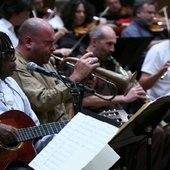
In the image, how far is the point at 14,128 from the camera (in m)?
3.26

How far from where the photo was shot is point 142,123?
350 centimetres

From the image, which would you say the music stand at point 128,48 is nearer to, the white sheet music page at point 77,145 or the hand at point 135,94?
the hand at point 135,94

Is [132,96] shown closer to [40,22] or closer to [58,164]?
[40,22]

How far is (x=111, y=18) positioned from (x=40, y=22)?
13.5 feet

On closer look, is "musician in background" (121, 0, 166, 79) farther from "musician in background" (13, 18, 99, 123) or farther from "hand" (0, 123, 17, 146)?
"hand" (0, 123, 17, 146)

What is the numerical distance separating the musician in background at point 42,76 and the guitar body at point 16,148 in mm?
423

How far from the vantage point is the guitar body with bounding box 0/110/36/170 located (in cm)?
323

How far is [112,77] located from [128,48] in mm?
1231

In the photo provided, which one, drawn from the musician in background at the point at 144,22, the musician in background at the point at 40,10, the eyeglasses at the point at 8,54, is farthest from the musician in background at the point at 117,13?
the eyeglasses at the point at 8,54

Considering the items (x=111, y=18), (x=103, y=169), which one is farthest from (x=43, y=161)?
(x=111, y=18)

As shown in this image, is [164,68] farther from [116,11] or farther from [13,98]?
[116,11]

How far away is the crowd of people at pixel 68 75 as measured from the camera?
141 inches

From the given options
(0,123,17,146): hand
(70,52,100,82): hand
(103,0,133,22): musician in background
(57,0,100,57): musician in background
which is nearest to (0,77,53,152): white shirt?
(0,123,17,146): hand

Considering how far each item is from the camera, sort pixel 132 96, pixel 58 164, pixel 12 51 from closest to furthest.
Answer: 1. pixel 58 164
2. pixel 12 51
3. pixel 132 96
